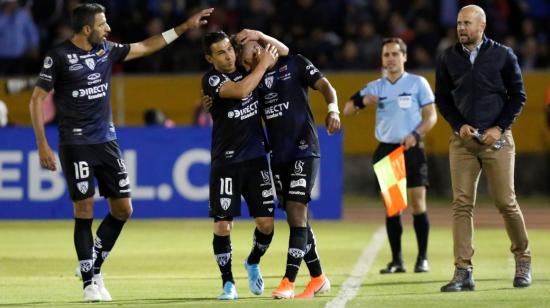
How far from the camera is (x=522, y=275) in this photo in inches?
424

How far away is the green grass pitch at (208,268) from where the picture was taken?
32.8ft

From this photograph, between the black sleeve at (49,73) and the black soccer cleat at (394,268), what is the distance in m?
3.79

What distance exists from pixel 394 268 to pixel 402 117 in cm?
145

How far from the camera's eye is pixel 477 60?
414 inches

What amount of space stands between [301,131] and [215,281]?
199cm

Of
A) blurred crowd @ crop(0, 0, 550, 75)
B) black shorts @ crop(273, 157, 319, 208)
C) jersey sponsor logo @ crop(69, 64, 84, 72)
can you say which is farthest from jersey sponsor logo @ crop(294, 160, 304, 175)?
blurred crowd @ crop(0, 0, 550, 75)

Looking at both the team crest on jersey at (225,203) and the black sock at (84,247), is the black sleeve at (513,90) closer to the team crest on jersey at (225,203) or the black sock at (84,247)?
the team crest on jersey at (225,203)

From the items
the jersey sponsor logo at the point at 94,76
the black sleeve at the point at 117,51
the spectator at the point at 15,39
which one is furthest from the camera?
the spectator at the point at 15,39

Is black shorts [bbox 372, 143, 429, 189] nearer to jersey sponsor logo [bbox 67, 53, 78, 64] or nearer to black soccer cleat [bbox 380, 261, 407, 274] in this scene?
black soccer cleat [bbox 380, 261, 407, 274]

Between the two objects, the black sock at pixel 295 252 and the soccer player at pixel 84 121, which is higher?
the soccer player at pixel 84 121

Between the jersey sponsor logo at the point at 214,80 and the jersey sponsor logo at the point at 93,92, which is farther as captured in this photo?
the jersey sponsor logo at the point at 93,92

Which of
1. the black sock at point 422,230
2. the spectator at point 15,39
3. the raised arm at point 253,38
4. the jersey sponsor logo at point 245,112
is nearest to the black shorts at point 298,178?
the jersey sponsor logo at point 245,112

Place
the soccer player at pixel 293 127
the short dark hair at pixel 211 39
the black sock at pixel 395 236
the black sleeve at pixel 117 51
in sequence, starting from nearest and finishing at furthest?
the short dark hair at pixel 211 39 < the soccer player at pixel 293 127 < the black sleeve at pixel 117 51 < the black sock at pixel 395 236

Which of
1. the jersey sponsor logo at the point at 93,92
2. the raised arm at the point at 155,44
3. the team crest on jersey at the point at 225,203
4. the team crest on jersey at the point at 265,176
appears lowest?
the team crest on jersey at the point at 225,203
